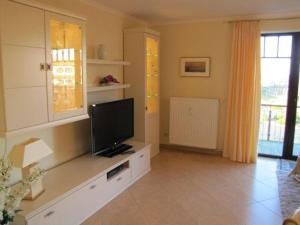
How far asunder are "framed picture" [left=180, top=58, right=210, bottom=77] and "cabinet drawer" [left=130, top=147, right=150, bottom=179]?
170cm

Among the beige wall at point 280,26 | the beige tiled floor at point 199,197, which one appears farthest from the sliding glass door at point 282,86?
the beige tiled floor at point 199,197

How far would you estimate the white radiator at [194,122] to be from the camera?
4.98 m

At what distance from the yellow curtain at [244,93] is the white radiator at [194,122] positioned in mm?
286

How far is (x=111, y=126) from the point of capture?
3771 mm

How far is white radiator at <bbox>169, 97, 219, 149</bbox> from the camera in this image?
498 centimetres

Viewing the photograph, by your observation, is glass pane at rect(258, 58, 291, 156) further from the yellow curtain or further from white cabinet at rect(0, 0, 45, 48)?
white cabinet at rect(0, 0, 45, 48)

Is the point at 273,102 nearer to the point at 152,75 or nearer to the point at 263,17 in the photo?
the point at 263,17

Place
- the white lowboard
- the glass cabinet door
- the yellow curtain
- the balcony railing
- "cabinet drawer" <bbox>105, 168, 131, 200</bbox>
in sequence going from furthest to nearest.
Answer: the balcony railing, the yellow curtain, "cabinet drawer" <bbox>105, 168, 131, 200</bbox>, the glass cabinet door, the white lowboard

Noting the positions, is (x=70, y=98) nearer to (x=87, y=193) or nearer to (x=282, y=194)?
(x=87, y=193)

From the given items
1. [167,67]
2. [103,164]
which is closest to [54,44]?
[103,164]

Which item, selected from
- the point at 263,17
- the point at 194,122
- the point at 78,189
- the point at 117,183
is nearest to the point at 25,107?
the point at 78,189

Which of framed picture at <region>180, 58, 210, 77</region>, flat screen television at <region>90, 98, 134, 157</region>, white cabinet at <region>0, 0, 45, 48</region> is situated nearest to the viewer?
white cabinet at <region>0, 0, 45, 48</region>

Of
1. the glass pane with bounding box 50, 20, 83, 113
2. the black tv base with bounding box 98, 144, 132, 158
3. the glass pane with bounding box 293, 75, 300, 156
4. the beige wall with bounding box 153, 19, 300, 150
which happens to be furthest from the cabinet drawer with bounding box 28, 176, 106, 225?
the glass pane with bounding box 293, 75, 300, 156

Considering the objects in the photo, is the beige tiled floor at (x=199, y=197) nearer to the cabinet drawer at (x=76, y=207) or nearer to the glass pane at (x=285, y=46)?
the cabinet drawer at (x=76, y=207)
